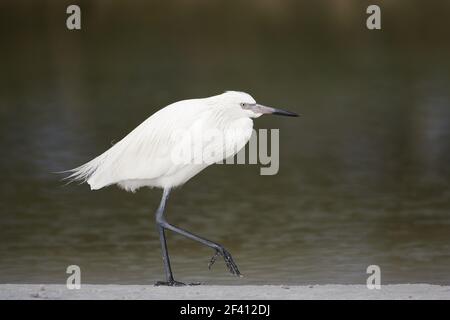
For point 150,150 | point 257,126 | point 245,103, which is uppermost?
point 245,103

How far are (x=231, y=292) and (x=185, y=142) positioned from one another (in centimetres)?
120

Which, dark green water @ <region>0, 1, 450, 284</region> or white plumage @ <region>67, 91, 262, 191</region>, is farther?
dark green water @ <region>0, 1, 450, 284</region>

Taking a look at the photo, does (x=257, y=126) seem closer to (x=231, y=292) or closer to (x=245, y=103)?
(x=245, y=103)

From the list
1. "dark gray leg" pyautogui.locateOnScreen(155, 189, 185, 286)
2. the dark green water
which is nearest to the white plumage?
"dark gray leg" pyautogui.locateOnScreen(155, 189, 185, 286)

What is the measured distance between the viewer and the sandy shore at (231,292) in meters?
7.15

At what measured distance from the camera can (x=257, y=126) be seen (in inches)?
698

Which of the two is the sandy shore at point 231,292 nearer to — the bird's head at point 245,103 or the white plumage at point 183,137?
the white plumage at point 183,137

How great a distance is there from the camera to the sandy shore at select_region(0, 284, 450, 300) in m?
7.15

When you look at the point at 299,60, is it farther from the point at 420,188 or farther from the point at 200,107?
the point at 200,107

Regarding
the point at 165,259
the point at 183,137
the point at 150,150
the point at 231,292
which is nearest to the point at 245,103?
the point at 183,137

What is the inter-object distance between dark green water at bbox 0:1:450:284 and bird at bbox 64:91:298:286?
4.84 feet

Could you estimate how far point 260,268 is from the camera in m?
9.95

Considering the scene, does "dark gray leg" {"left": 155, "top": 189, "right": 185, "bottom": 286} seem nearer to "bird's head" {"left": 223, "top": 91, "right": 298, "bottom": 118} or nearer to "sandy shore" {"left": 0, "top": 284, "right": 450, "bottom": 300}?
"sandy shore" {"left": 0, "top": 284, "right": 450, "bottom": 300}

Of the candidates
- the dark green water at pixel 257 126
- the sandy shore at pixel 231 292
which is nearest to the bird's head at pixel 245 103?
the sandy shore at pixel 231 292
